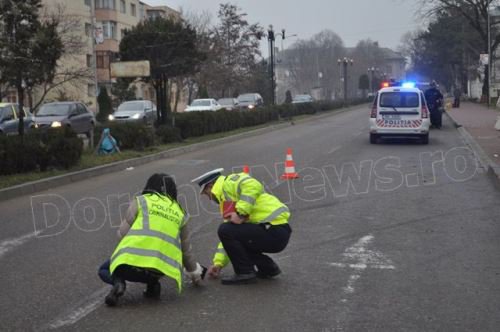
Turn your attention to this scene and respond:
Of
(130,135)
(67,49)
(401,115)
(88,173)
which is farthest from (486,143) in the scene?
(67,49)

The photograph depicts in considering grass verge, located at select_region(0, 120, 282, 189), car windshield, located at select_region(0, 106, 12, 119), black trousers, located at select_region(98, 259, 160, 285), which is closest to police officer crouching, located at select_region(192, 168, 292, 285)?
black trousers, located at select_region(98, 259, 160, 285)

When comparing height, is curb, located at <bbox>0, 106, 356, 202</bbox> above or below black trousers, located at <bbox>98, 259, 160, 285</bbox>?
below

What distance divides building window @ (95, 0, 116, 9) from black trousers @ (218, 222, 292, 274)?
2838 inches

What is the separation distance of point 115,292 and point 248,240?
1.33 metres

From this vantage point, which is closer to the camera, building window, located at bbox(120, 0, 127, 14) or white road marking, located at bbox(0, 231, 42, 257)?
white road marking, located at bbox(0, 231, 42, 257)

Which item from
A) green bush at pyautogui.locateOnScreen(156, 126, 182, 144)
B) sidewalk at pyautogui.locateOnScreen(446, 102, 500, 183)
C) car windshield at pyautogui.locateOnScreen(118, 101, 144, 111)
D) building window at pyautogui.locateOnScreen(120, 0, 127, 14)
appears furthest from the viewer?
building window at pyautogui.locateOnScreen(120, 0, 127, 14)

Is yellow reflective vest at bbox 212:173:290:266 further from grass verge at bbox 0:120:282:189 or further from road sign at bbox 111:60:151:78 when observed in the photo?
road sign at bbox 111:60:151:78

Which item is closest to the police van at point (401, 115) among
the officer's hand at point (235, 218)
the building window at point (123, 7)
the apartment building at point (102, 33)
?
the officer's hand at point (235, 218)

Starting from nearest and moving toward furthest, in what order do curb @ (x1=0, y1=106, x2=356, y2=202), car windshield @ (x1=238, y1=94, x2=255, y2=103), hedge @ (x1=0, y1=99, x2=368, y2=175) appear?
curb @ (x1=0, y1=106, x2=356, y2=202)
hedge @ (x1=0, y1=99, x2=368, y2=175)
car windshield @ (x1=238, y1=94, x2=255, y2=103)

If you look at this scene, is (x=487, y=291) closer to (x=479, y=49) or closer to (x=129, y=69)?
(x=129, y=69)

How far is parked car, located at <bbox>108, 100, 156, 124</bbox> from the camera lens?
31.1 metres

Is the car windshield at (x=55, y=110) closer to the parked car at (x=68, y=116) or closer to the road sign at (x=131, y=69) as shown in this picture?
the parked car at (x=68, y=116)

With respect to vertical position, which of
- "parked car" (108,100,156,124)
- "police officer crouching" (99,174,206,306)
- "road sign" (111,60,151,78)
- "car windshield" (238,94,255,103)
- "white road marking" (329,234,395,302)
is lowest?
"white road marking" (329,234,395,302)

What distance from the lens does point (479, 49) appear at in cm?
6731
